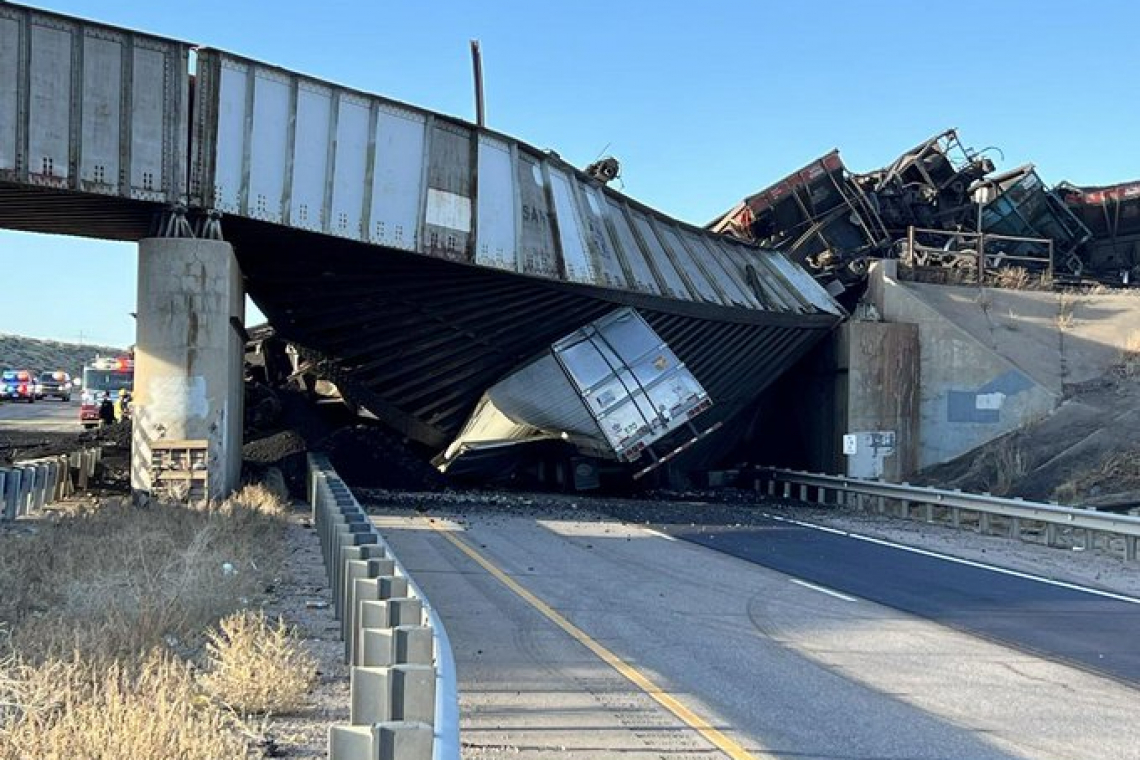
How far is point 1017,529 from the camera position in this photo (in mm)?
18688

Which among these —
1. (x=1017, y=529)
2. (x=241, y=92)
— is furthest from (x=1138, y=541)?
(x=241, y=92)

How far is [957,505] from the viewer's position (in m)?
20.2

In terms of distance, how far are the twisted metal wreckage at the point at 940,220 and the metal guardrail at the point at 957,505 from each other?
614cm

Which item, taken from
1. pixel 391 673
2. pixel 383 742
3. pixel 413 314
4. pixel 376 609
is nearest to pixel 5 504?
pixel 413 314

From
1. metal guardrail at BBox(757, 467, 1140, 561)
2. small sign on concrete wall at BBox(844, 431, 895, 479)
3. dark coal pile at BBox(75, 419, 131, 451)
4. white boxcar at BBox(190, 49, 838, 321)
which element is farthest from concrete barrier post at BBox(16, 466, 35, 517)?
small sign on concrete wall at BBox(844, 431, 895, 479)

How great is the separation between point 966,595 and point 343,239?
12.2 m

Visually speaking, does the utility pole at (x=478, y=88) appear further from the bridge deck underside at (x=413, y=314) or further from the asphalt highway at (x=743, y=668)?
the asphalt highway at (x=743, y=668)

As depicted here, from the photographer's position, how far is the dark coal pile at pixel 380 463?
1015 inches

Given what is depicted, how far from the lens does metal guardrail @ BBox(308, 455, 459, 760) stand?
3.61 meters

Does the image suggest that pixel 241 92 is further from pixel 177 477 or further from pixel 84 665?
pixel 84 665

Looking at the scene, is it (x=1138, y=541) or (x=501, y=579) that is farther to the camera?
(x=1138, y=541)

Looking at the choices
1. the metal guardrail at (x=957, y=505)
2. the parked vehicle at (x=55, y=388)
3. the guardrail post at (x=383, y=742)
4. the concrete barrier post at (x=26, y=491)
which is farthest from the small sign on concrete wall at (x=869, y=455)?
the parked vehicle at (x=55, y=388)

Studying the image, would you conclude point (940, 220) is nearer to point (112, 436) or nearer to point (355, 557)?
point (112, 436)

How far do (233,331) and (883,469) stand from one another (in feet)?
53.3
